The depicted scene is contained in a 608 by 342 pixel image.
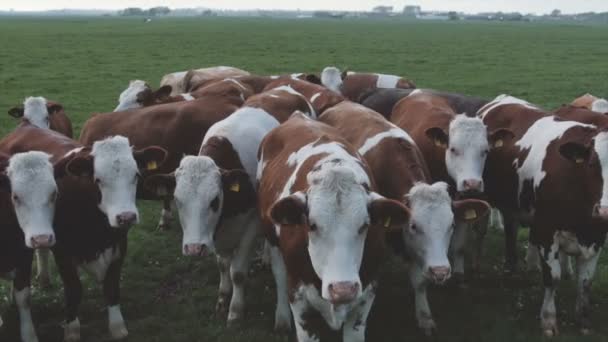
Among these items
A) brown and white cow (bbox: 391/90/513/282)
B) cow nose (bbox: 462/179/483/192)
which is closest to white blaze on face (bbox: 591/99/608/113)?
brown and white cow (bbox: 391/90/513/282)

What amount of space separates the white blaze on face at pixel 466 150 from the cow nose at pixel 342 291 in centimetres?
262

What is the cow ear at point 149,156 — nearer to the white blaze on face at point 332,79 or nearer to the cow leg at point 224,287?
the cow leg at point 224,287

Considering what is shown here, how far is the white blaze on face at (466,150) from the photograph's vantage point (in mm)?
6411

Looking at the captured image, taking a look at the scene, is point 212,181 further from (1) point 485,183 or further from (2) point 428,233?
(1) point 485,183

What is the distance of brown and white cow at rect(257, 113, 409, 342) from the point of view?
4195mm

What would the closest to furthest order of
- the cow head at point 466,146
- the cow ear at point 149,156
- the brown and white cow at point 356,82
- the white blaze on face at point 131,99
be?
the cow ear at point 149,156, the cow head at point 466,146, the white blaze on face at point 131,99, the brown and white cow at point 356,82

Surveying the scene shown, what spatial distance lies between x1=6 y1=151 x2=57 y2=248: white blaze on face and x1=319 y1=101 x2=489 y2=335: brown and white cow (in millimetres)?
2847

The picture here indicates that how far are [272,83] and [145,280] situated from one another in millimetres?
4353

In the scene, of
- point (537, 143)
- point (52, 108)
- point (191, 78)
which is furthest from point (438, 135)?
point (191, 78)

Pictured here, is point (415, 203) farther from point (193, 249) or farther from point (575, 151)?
point (193, 249)

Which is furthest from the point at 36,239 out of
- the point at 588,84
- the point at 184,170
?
the point at 588,84

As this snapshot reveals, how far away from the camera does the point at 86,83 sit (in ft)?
73.8

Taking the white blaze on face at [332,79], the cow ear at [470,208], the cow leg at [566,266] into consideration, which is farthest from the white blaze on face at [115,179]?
the white blaze on face at [332,79]

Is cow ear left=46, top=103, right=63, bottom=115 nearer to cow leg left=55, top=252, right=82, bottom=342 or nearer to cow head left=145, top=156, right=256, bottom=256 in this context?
cow leg left=55, top=252, right=82, bottom=342
